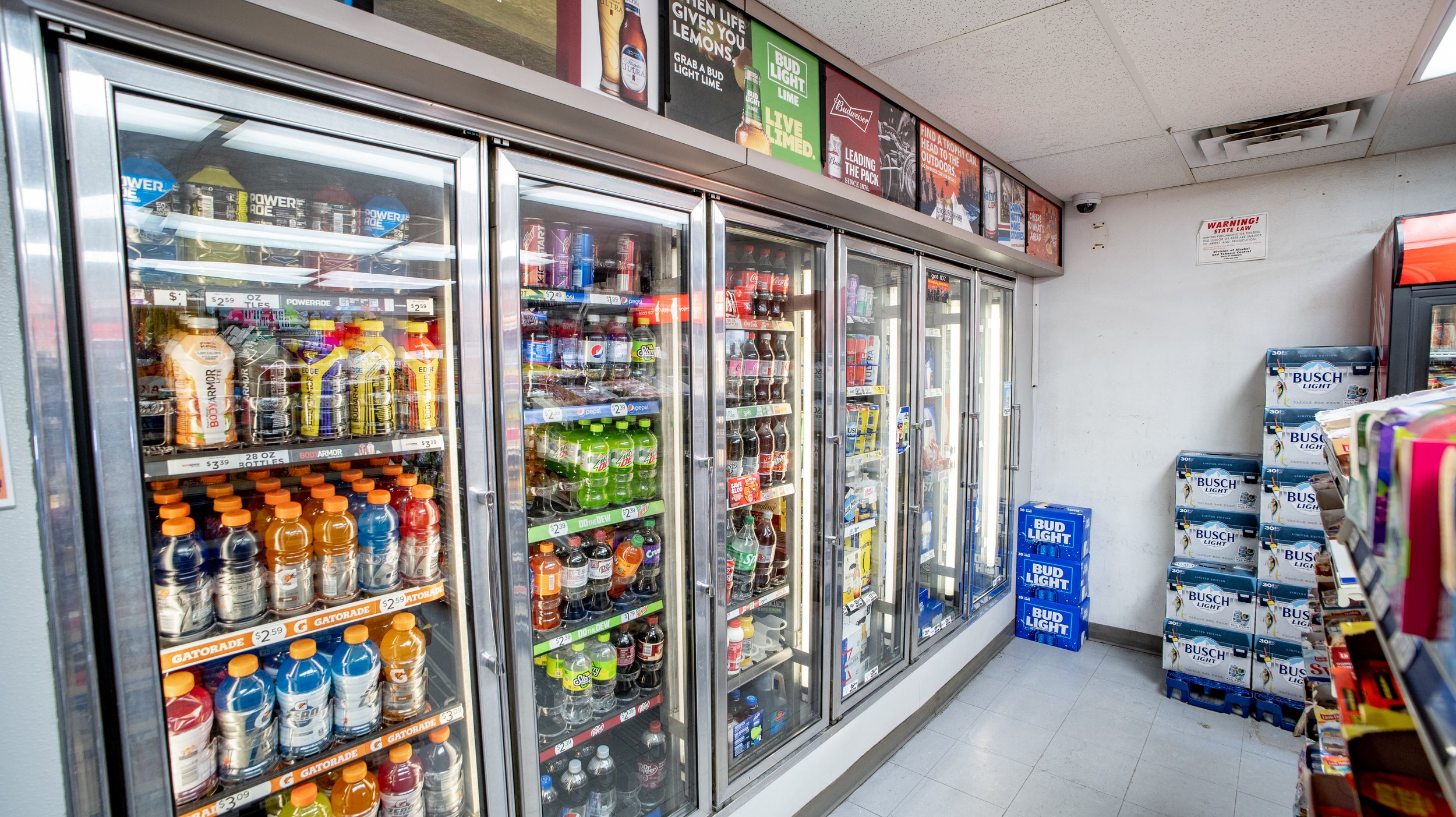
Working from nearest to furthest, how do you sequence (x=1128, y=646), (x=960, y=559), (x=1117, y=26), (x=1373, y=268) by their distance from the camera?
(x=1117, y=26) < (x=1373, y=268) < (x=960, y=559) < (x=1128, y=646)

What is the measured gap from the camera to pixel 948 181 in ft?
10.6

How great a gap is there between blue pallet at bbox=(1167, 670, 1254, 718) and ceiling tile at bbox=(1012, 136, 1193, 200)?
3.02 metres

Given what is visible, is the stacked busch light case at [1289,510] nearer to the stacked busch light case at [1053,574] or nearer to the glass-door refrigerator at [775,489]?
the stacked busch light case at [1053,574]

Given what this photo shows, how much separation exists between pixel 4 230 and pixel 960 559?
4129mm

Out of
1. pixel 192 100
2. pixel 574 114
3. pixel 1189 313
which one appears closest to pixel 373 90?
pixel 192 100

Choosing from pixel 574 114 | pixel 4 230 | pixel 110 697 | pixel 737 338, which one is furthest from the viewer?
pixel 737 338

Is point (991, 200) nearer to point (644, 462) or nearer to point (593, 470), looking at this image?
point (644, 462)

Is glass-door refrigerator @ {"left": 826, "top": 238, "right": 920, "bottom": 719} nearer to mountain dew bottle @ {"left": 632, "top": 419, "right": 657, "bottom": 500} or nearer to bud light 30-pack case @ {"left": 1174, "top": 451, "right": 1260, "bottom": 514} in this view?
mountain dew bottle @ {"left": 632, "top": 419, "right": 657, "bottom": 500}

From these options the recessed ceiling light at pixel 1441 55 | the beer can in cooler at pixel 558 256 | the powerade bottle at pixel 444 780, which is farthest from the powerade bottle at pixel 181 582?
the recessed ceiling light at pixel 1441 55

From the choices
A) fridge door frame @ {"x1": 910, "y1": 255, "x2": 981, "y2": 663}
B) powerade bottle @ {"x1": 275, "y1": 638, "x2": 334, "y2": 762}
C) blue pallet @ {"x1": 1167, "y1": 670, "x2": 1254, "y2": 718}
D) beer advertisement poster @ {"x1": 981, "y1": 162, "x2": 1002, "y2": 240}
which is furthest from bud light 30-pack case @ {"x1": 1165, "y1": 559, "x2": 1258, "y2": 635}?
powerade bottle @ {"x1": 275, "y1": 638, "x2": 334, "y2": 762}

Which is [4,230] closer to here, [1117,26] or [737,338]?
[737,338]

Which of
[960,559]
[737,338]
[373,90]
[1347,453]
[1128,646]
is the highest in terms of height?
[373,90]

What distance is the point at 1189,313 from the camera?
4.15 m

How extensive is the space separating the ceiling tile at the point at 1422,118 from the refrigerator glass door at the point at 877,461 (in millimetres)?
2173
